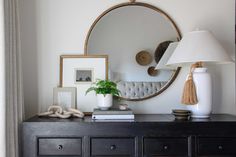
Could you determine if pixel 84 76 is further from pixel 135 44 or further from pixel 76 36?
pixel 135 44

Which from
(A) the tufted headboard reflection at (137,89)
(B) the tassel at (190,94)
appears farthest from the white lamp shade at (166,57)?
(B) the tassel at (190,94)

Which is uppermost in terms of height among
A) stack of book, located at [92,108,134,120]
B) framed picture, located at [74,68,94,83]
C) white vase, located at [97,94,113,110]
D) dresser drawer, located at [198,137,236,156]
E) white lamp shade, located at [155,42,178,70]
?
white lamp shade, located at [155,42,178,70]

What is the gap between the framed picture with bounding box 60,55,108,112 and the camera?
209cm

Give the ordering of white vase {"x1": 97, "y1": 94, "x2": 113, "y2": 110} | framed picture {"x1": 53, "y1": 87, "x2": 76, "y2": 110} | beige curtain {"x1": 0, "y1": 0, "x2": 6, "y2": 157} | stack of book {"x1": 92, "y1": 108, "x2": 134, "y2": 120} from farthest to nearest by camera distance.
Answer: framed picture {"x1": 53, "y1": 87, "x2": 76, "y2": 110}, white vase {"x1": 97, "y1": 94, "x2": 113, "y2": 110}, stack of book {"x1": 92, "y1": 108, "x2": 134, "y2": 120}, beige curtain {"x1": 0, "y1": 0, "x2": 6, "y2": 157}

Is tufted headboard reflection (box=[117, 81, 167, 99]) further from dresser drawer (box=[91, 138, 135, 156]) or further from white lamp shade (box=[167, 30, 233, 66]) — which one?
dresser drawer (box=[91, 138, 135, 156])

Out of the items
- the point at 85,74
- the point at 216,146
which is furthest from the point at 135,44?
the point at 216,146

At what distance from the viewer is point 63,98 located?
2047 millimetres

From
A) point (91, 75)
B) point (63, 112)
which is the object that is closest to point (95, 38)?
point (91, 75)

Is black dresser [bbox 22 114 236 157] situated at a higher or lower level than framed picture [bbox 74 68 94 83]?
lower

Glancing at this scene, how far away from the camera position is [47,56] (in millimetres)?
2102

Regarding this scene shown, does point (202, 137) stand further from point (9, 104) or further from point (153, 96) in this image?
point (9, 104)

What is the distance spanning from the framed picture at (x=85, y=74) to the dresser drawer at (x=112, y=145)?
19.1 inches

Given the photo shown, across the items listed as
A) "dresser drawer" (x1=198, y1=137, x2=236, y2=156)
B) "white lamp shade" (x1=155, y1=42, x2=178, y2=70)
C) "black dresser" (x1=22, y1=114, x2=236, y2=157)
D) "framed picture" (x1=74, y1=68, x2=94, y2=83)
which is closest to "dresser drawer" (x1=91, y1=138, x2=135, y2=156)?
"black dresser" (x1=22, y1=114, x2=236, y2=157)

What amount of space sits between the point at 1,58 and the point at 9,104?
0.30 meters
